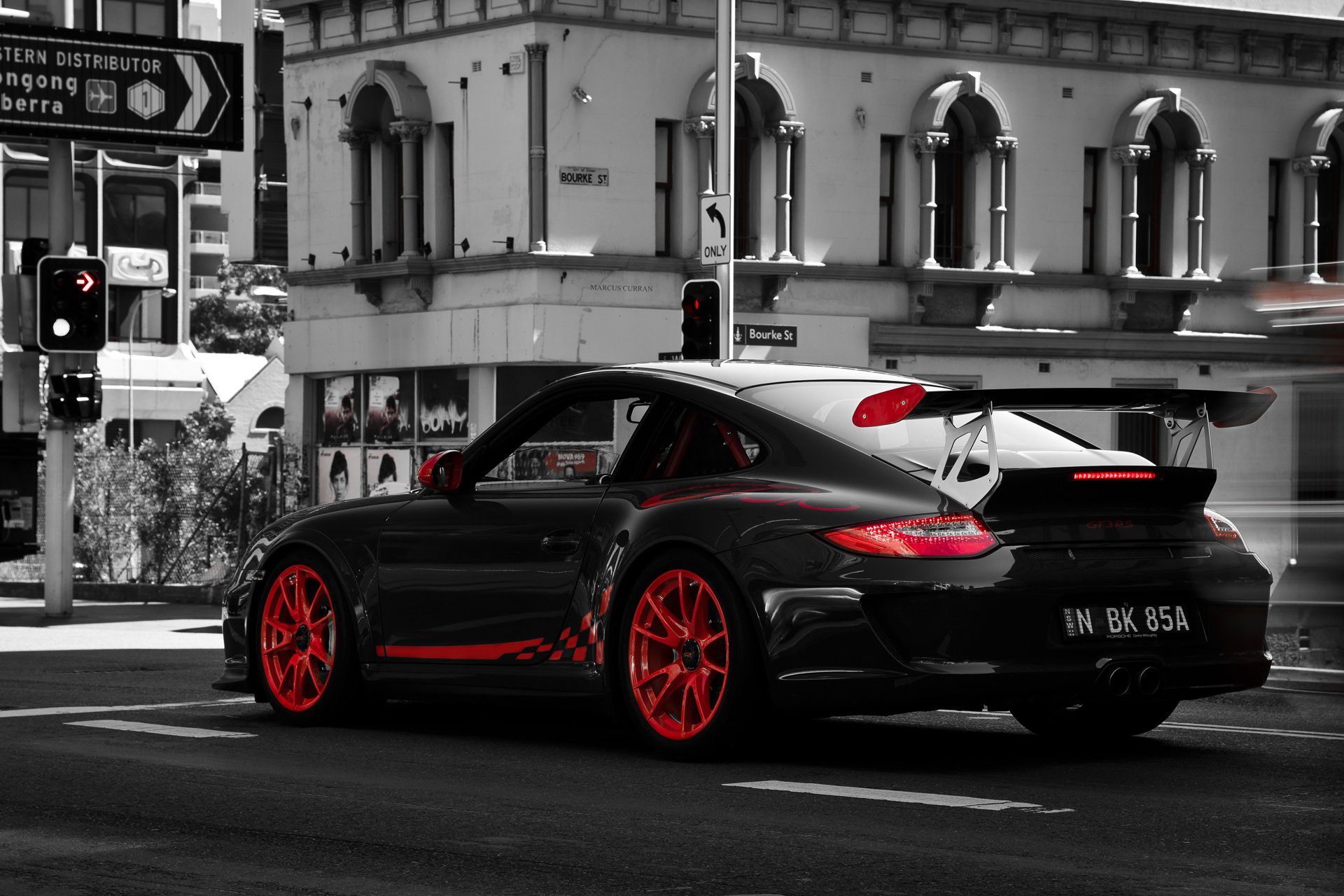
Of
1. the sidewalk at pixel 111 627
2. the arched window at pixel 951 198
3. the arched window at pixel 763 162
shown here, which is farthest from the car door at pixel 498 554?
the arched window at pixel 951 198

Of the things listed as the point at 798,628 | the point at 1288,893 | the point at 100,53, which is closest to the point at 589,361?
the point at 100,53

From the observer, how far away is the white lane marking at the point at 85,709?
10109 millimetres

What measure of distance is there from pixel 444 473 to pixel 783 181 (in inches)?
949

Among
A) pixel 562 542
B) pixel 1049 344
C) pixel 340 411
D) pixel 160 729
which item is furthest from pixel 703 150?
pixel 562 542

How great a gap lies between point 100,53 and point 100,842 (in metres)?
17.1

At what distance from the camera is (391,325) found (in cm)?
3372

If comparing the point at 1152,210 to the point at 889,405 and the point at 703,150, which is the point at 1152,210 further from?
the point at 889,405

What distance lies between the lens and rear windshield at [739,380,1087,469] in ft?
25.6

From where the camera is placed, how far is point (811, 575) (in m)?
7.45

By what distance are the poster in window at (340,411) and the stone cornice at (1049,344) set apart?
26.1ft

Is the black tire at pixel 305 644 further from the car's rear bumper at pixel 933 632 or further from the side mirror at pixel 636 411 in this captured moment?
the car's rear bumper at pixel 933 632

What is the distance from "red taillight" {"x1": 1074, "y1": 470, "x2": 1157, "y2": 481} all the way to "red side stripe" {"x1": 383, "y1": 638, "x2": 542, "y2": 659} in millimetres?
2120

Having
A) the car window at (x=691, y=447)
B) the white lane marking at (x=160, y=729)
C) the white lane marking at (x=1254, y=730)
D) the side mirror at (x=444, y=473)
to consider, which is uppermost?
the car window at (x=691, y=447)

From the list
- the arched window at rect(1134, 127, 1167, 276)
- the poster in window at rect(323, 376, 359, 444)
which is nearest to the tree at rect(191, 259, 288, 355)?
the poster in window at rect(323, 376, 359, 444)
